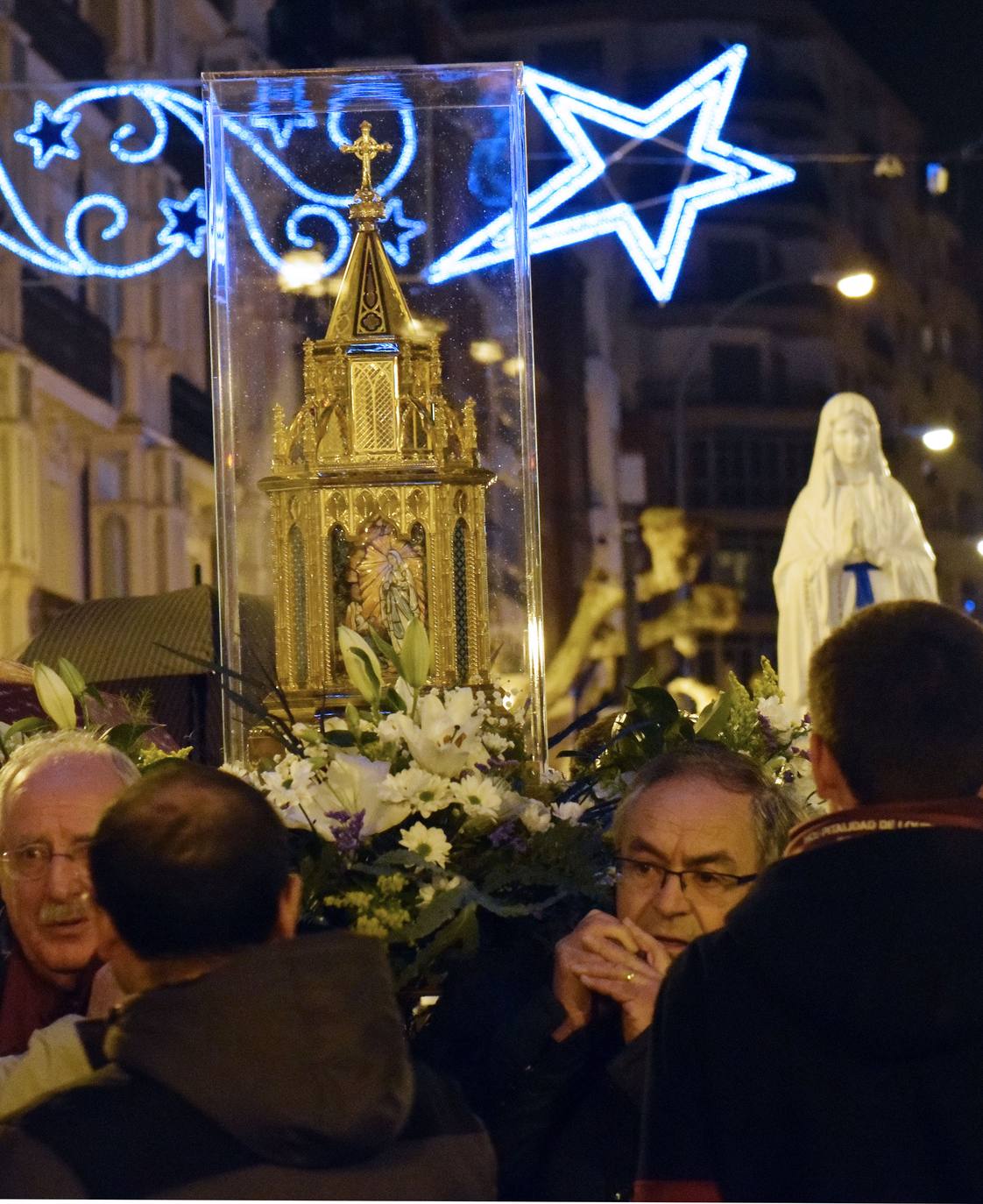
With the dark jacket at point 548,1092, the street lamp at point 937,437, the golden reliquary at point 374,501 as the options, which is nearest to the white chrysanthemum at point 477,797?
the dark jacket at point 548,1092

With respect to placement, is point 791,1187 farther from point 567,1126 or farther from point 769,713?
point 769,713

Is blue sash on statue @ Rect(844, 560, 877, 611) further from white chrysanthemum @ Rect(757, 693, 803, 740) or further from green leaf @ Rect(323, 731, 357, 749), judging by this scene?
green leaf @ Rect(323, 731, 357, 749)

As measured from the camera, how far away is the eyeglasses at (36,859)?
9.66 feet

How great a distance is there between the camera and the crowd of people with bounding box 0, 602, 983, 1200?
201 centimetres

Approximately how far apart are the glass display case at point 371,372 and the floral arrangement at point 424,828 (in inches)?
40.9

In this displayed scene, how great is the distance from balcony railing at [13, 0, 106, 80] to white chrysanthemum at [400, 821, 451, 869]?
11851mm

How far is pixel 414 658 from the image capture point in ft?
11.0

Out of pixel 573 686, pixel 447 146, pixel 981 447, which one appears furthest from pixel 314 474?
pixel 981 447

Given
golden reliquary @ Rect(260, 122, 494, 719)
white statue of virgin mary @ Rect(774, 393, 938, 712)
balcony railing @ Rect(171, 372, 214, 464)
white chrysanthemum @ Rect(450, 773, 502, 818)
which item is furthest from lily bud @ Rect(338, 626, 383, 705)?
balcony railing @ Rect(171, 372, 214, 464)

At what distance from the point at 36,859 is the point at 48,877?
4cm

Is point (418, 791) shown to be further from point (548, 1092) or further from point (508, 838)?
point (548, 1092)

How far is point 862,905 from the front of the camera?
7.08 ft

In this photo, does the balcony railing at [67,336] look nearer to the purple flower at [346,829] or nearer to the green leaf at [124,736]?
the green leaf at [124,736]

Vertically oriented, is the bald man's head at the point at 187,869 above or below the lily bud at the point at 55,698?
below
